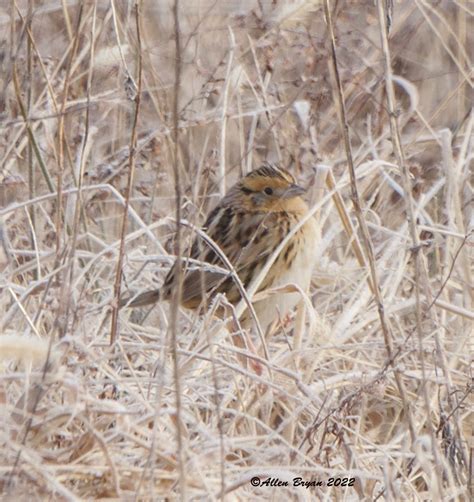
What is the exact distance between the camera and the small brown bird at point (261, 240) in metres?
4.68

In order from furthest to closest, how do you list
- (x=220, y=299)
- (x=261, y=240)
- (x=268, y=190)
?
(x=268, y=190)
(x=261, y=240)
(x=220, y=299)

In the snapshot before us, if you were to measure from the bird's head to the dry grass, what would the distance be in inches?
7.0

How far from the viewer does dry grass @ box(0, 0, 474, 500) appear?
2918 mm

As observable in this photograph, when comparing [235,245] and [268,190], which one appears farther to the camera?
[268,190]

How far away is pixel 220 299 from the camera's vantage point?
357 centimetres

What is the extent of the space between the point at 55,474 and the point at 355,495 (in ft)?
2.90

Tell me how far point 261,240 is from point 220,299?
1.38 metres

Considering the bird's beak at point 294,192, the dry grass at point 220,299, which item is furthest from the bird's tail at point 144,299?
the bird's beak at point 294,192

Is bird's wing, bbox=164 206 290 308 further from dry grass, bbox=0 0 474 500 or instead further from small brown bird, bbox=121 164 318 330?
dry grass, bbox=0 0 474 500

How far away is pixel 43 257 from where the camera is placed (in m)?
3.78

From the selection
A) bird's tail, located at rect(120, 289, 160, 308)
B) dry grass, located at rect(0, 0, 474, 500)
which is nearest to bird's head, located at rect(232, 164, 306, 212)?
dry grass, located at rect(0, 0, 474, 500)

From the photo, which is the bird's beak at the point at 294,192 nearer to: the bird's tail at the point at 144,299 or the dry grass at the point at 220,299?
the dry grass at the point at 220,299

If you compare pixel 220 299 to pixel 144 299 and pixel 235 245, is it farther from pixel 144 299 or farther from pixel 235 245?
pixel 235 245

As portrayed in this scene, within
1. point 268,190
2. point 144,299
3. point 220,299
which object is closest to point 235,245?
point 268,190
